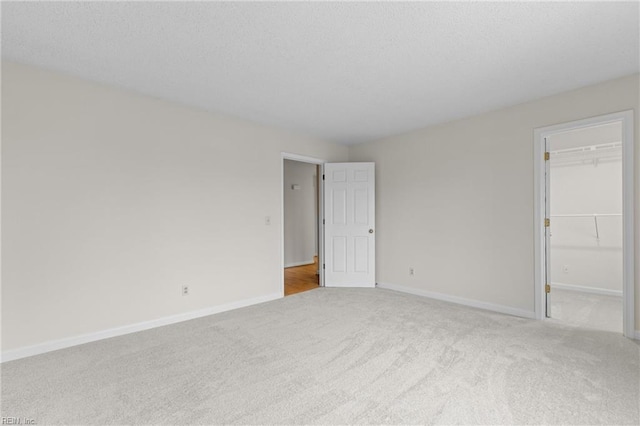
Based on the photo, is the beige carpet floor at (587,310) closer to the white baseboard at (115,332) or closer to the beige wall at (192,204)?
the beige wall at (192,204)

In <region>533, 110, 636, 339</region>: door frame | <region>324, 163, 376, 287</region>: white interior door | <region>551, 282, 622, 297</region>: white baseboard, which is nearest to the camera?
<region>533, 110, 636, 339</region>: door frame

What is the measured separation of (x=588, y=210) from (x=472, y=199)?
7.26 feet

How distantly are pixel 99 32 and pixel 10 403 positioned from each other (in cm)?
251

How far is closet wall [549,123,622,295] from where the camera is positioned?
163 inches

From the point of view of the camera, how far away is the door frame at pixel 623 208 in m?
2.68

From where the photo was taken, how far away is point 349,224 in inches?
191

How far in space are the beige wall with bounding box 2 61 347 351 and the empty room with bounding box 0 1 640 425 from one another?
2 centimetres

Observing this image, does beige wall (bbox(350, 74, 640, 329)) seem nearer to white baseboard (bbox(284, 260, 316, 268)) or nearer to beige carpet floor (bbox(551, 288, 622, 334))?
beige carpet floor (bbox(551, 288, 622, 334))

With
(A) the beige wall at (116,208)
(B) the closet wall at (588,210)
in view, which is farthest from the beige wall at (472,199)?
(A) the beige wall at (116,208)

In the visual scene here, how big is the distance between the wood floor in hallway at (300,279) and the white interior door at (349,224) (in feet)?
1.32

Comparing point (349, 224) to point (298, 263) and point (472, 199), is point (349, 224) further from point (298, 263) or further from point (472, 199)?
point (298, 263)

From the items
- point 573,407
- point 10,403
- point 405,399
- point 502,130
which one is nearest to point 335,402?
point 405,399

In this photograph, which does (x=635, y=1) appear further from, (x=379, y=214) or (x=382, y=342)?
(x=379, y=214)

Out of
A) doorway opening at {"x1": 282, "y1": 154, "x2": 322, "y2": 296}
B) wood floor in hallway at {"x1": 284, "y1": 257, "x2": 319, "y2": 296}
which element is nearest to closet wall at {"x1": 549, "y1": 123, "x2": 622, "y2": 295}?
wood floor in hallway at {"x1": 284, "y1": 257, "x2": 319, "y2": 296}
